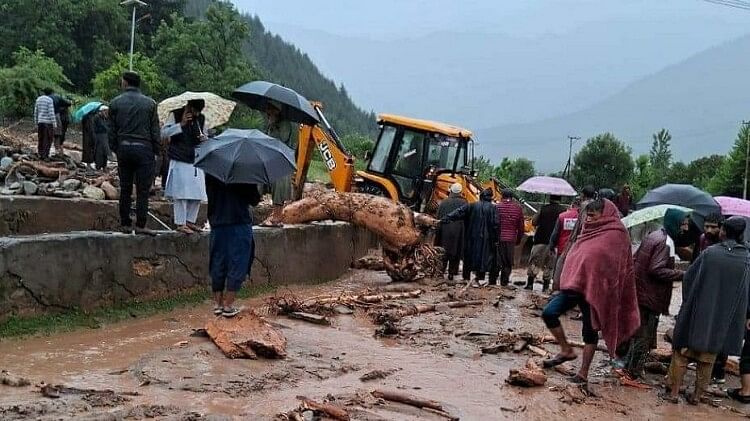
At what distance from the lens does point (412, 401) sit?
4.87m

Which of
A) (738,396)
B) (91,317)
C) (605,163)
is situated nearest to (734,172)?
(605,163)

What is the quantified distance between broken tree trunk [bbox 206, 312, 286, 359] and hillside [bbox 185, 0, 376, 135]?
6645 cm

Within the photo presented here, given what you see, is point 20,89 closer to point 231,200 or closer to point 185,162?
point 185,162

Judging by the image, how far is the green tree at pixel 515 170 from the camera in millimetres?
44719

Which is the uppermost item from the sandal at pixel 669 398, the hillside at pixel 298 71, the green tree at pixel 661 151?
the hillside at pixel 298 71

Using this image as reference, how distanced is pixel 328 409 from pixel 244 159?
259 centimetres

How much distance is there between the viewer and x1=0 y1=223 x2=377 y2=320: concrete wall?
5.70m

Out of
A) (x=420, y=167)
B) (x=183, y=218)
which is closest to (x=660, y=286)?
(x=183, y=218)

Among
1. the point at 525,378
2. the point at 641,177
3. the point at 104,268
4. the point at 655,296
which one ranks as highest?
the point at 641,177

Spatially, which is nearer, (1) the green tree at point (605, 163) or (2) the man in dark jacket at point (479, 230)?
(2) the man in dark jacket at point (479, 230)

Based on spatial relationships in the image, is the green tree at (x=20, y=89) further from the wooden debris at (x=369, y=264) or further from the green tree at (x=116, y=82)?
the wooden debris at (x=369, y=264)

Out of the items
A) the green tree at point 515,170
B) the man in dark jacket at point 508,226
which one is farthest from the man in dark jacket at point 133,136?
the green tree at point 515,170

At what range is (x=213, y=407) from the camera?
4348 mm

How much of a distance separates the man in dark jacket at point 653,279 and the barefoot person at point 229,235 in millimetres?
3569
